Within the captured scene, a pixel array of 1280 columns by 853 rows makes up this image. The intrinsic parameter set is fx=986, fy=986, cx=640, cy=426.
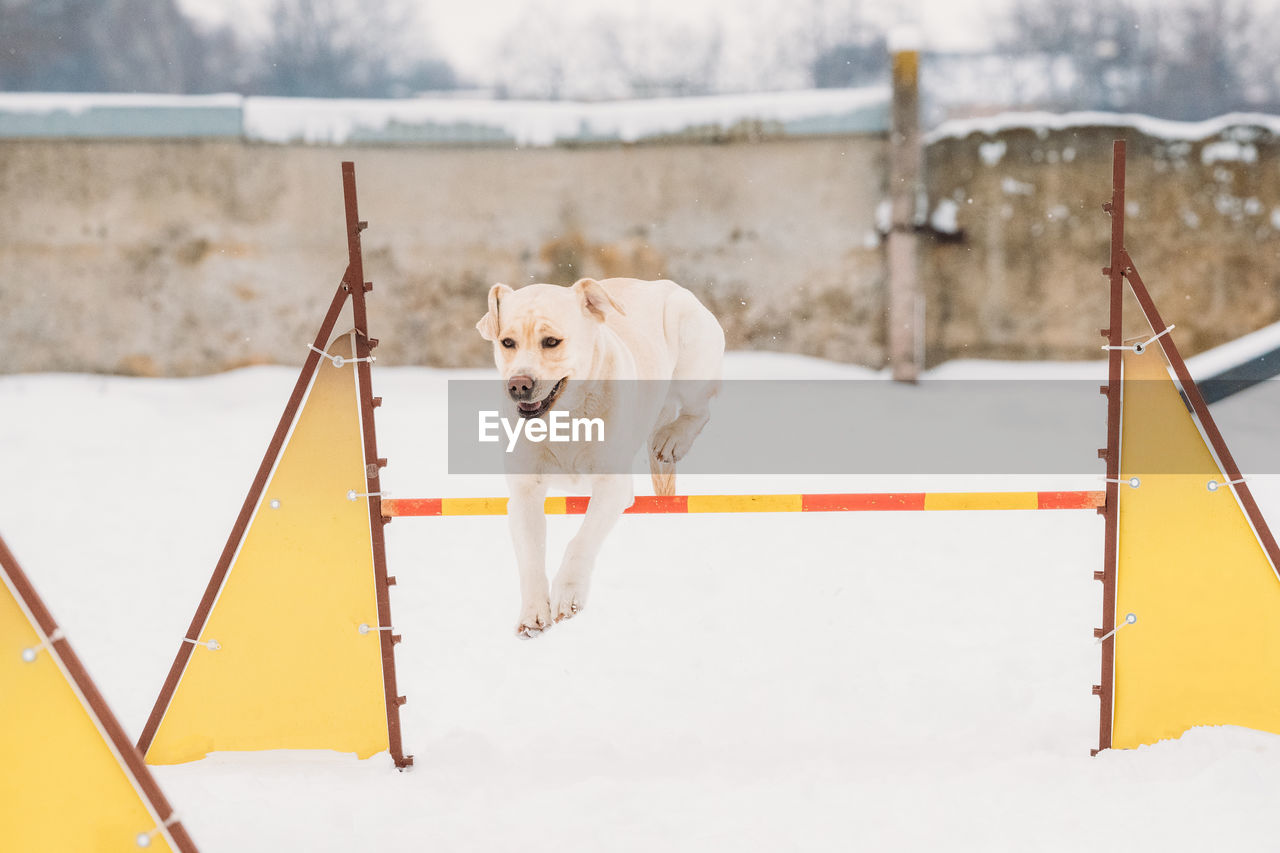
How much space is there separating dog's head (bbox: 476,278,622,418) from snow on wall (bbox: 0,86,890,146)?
5128 millimetres

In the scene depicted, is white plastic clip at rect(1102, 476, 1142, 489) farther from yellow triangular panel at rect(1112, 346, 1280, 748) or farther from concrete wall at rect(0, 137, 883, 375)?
concrete wall at rect(0, 137, 883, 375)

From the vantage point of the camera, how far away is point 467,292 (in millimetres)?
7441

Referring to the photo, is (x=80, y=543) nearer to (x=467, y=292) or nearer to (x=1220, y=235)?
(x=467, y=292)

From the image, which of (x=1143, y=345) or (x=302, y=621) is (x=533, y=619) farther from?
(x=1143, y=345)

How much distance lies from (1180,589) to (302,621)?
2.59 meters

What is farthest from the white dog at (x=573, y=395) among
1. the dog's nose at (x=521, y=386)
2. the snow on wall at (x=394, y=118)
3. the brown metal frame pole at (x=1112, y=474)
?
the snow on wall at (x=394, y=118)

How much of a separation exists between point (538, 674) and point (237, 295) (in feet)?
17.1

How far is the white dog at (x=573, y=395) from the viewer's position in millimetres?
2535

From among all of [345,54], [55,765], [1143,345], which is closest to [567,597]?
[55,765]

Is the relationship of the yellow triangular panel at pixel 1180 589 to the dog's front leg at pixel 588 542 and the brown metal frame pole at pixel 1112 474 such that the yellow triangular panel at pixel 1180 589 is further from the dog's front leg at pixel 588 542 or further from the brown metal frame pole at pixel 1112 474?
the dog's front leg at pixel 588 542

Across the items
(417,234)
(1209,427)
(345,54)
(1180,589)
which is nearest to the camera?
(1209,427)

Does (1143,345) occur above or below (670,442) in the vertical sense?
above

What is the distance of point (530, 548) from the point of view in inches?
106

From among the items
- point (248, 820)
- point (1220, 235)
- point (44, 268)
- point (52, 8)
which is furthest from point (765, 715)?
point (52, 8)
